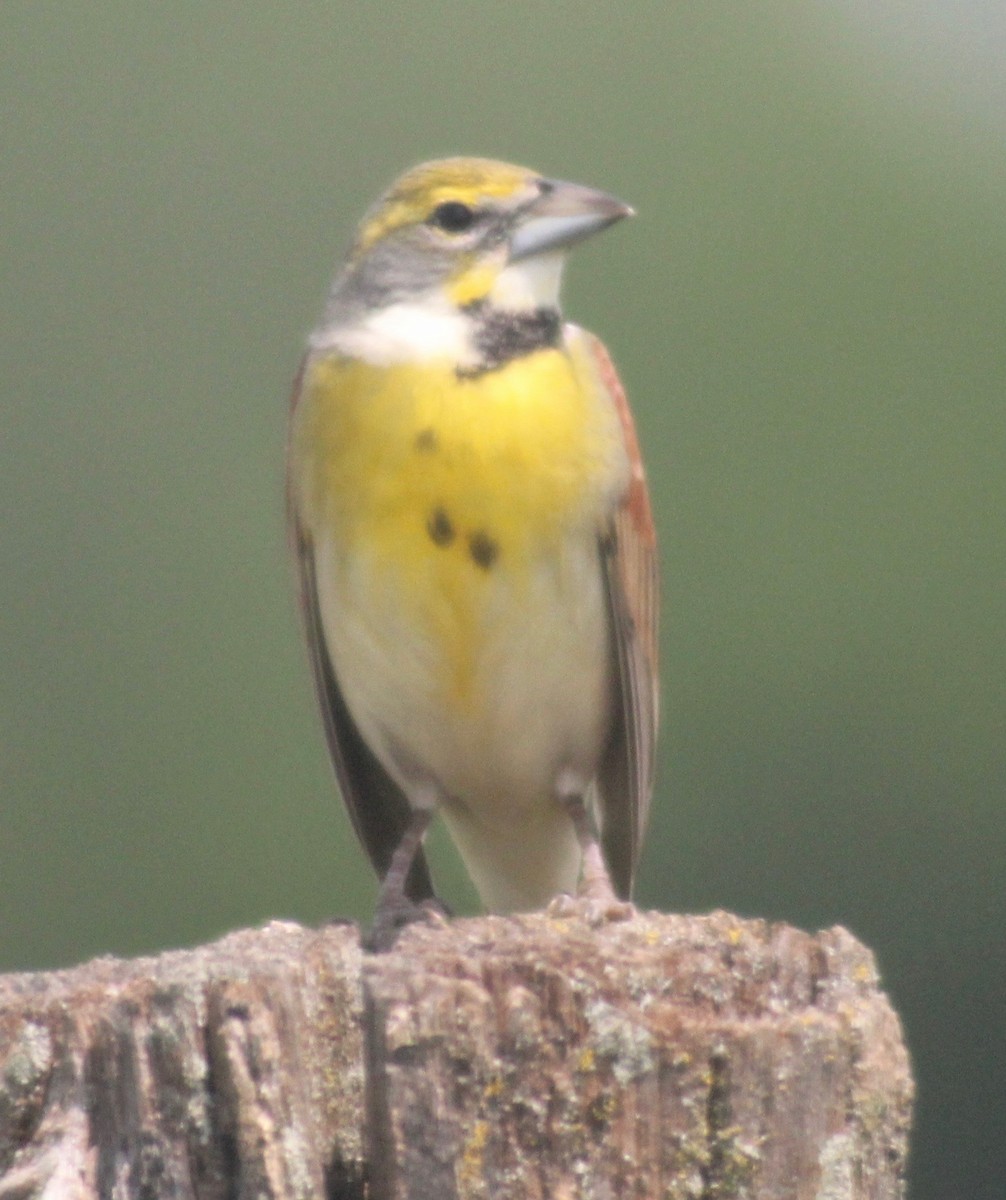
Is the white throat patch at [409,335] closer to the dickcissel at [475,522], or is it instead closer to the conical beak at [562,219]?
the dickcissel at [475,522]

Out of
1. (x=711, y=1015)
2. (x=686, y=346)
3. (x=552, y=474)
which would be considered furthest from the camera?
(x=686, y=346)

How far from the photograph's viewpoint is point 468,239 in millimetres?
5789

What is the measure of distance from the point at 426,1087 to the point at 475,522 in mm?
2011

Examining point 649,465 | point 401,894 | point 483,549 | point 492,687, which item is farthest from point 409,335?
point 649,465

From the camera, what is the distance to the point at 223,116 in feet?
51.3

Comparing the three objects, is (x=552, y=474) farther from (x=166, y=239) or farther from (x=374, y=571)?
(x=166, y=239)

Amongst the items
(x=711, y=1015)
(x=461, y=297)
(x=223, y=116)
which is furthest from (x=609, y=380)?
(x=223, y=116)

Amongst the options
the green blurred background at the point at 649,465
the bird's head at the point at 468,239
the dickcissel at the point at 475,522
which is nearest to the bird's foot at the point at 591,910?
the dickcissel at the point at 475,522

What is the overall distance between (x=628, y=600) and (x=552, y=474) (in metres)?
0.47

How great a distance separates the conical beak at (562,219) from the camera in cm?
568

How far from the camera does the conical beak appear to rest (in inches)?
223

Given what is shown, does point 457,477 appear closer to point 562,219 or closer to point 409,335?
point 409,335

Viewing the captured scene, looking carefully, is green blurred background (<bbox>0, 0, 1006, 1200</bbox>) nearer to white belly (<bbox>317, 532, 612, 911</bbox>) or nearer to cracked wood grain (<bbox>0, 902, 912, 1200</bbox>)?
white belly (<bbox>317, 532, 612, 911</bbox>)

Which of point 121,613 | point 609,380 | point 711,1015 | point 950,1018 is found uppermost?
point 609,380
